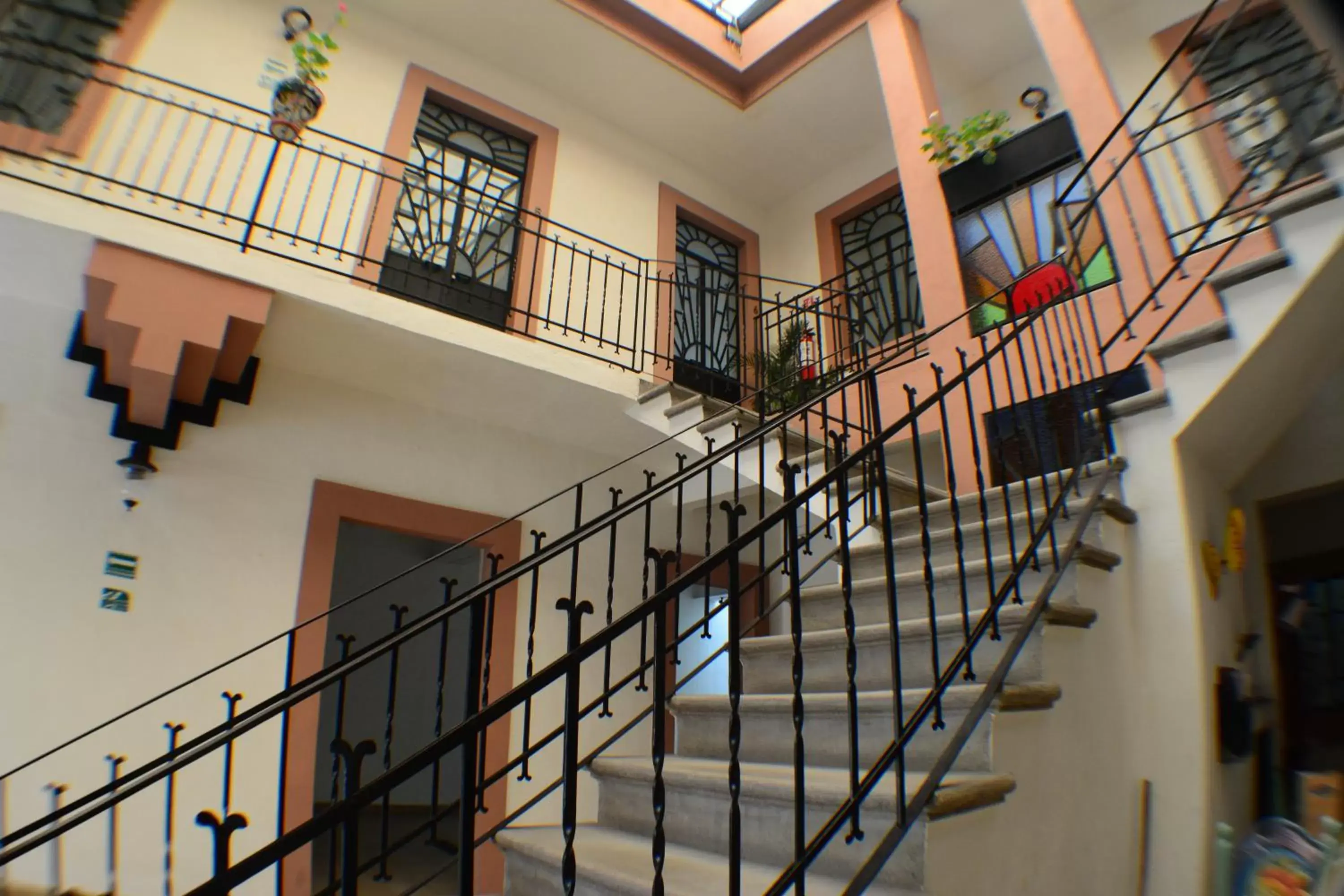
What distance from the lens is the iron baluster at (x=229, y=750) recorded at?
5.78ft

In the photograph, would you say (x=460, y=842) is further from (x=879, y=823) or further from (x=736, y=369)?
(x=736, y=369)

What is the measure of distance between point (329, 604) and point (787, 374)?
341cm

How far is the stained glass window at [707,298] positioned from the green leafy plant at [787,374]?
1.34 ft

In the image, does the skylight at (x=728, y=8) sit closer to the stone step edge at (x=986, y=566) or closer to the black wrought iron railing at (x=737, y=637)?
the black wrought iron railing at (x=737, y=637)

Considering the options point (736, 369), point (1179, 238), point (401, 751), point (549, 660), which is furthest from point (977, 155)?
point (401, 751)

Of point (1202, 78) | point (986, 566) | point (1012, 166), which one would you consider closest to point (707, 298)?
point (1012, 166)

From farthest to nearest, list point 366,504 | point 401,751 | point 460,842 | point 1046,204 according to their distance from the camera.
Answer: point 401,751
point 1046,204
point 366,504
point 460,842

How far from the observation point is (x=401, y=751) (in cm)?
680

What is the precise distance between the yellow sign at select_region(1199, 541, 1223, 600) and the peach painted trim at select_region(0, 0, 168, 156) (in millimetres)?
4966

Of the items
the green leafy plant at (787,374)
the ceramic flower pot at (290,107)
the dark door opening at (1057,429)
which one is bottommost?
A: the dark door opening at (1057,429)

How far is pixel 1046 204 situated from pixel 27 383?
608 centimetres

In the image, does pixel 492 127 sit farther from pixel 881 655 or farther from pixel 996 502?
pixel 881 655

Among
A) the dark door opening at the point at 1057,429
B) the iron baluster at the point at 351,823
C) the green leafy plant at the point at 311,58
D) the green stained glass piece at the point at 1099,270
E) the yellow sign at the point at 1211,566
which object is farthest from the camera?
the green stained glass piece at the point at 1099,270

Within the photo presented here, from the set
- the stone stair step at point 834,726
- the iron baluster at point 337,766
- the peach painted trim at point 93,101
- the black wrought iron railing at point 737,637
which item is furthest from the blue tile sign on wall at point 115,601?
the stone stair step at point 834,726
